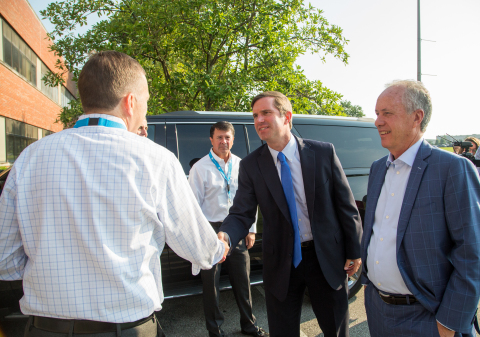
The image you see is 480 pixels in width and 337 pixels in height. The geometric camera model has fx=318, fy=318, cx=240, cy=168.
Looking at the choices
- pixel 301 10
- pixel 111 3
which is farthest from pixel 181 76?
pixel 301 10

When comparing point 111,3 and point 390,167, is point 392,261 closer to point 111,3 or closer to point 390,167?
point 390,167

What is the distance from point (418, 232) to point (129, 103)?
161 centimetres

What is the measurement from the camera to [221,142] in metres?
3.42

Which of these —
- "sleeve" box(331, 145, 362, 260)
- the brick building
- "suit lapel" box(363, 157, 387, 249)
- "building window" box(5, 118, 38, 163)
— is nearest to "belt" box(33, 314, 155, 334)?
"suit lapel" box(363, 157, 387, 249)

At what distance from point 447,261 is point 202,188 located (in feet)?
7.46

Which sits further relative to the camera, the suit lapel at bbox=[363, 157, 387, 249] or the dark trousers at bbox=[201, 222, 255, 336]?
the dark trousers at bbox=[201, 222, 255, 336]

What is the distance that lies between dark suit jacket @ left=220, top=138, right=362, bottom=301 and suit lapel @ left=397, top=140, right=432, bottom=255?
0.58m

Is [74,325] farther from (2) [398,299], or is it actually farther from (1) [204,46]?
(1) [204,46]

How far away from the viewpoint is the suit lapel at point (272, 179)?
232 cm

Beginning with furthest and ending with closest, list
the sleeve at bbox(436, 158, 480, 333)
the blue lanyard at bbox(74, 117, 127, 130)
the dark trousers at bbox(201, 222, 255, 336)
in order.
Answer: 1. the dark trousers at bbox(201, 222, 255, 336)
2. the sleeve at bbox(436, 158, 480, 333)
3. the blue lanyard at bbox(74, 117, 127, 130)

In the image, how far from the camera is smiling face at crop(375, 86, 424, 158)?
1879 mm

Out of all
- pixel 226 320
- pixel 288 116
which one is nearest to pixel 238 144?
pixel 288 116

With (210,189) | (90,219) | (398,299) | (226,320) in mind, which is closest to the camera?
(90,219)

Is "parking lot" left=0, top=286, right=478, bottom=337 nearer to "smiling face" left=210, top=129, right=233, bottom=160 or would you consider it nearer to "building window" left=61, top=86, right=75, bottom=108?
"smiling face" left=210, top=129, right=233, bottom=160
